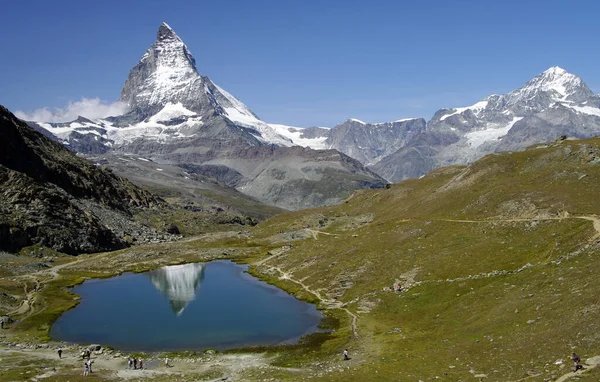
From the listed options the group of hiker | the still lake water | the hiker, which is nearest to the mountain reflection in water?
the still lake water

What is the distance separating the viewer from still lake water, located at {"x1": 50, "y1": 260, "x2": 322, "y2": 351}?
3797 inches

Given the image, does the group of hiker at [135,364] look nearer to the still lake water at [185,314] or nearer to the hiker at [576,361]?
the still lake water at [185,314]

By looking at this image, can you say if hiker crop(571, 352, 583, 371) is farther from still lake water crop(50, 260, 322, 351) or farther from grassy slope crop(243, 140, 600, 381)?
still lake water crop(50, 260, 322, 351)

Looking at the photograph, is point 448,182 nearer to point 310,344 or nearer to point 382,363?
point 310,344

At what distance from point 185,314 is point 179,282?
153ft

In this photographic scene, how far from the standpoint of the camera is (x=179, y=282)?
Result: 16450cm

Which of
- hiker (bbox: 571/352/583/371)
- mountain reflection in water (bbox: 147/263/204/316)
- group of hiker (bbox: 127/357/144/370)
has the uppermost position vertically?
mountain reflection in water (bbox: 147/263/204/316)

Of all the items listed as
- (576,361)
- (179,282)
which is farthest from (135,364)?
(179,282)

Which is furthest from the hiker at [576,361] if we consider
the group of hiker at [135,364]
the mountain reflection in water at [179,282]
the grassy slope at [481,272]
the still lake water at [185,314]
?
the mountain reflection in water at [179,282]

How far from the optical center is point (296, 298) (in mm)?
125625

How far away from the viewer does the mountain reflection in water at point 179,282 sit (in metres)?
136

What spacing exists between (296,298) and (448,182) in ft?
268

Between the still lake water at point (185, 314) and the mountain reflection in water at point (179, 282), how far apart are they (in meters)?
0.26

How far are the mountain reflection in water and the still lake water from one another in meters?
0.26
